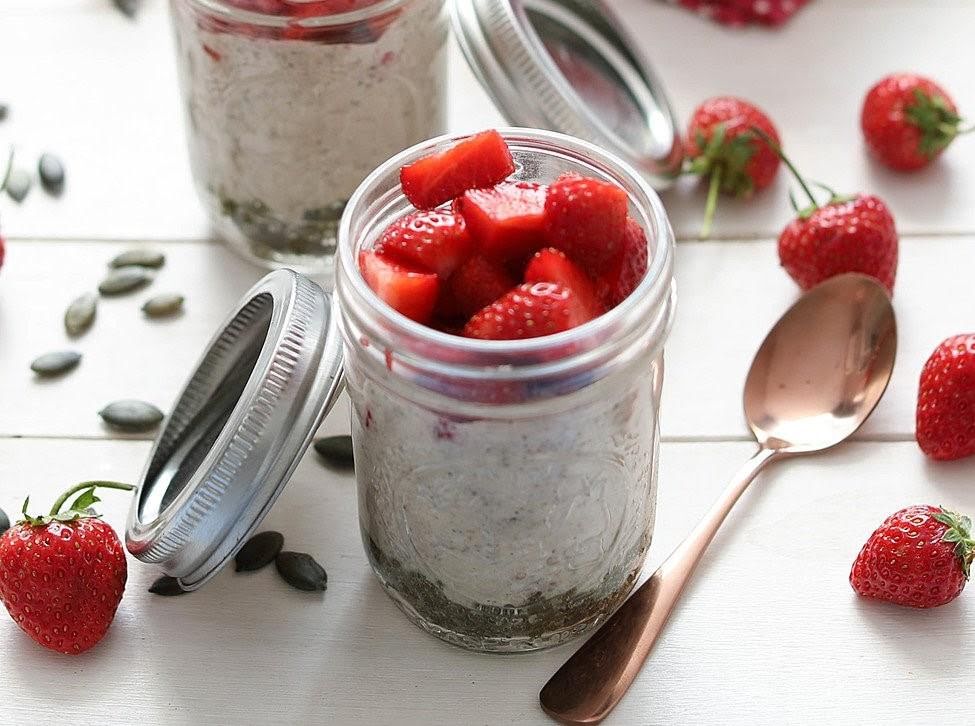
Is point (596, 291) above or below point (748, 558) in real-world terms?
above

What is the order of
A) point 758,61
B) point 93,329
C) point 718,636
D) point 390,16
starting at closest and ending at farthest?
point 718,636 < point 390,16 < point 93,329 < point 758,61

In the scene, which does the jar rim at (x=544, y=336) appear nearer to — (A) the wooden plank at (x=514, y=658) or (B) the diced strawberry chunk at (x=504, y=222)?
(B) the diced strawberry chunk at (x=504, y=222)

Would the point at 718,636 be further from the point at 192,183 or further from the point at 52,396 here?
the point at 192,183

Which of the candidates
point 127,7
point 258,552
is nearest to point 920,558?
point 258,552

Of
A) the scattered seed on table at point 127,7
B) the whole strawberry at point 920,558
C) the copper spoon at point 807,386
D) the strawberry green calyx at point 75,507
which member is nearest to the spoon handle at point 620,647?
the copper spoon at point 807,386

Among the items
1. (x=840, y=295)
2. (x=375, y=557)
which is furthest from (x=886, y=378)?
(x=375, y=557)
